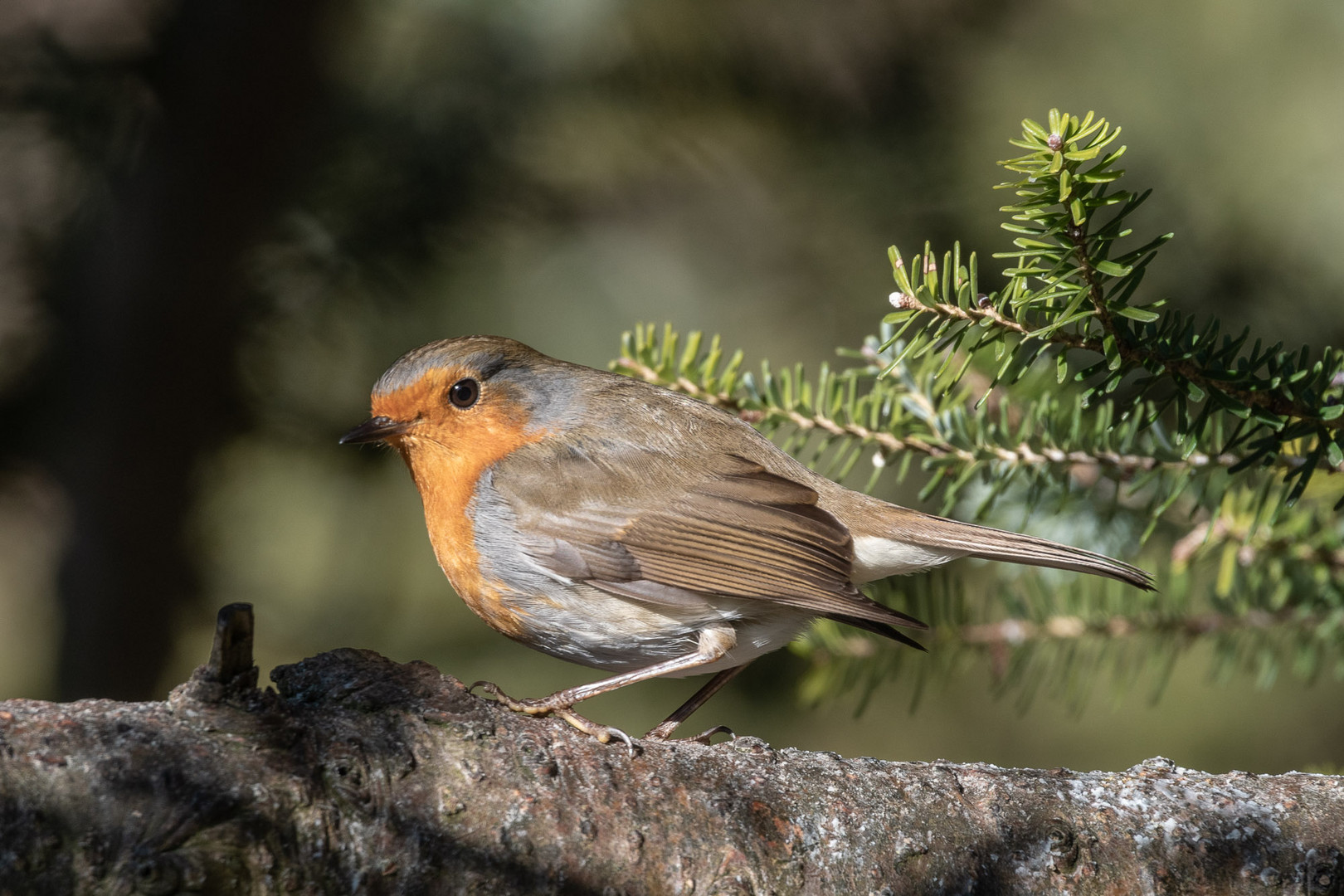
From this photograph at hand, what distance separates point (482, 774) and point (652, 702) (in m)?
2.77

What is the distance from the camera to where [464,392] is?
8.52 ft

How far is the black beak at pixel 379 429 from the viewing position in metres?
2.47

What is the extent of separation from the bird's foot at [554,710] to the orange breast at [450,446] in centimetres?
29

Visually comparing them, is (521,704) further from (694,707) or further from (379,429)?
(379,429)

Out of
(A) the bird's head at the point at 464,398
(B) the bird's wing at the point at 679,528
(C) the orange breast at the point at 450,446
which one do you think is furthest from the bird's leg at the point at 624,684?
(A) the bird's head at the point at 464,398

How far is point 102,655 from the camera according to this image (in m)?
3.57

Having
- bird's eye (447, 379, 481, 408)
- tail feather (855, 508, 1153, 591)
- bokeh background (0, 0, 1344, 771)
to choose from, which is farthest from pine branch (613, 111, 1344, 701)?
bokeh background (0, 0, 1344, 771)

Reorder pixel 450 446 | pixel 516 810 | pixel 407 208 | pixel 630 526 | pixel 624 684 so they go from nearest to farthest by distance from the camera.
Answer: pixel 516 810
pixel 624 684
pixel 630 526
pixel 450 446
pixel 407 208

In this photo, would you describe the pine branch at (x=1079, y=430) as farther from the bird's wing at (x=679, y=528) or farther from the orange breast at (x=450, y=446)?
the orange breast at (x=450, y=446)

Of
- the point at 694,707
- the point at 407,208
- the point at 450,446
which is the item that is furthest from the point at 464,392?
the point at 407,208

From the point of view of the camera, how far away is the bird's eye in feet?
8.47

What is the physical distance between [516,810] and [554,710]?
654 millimetres

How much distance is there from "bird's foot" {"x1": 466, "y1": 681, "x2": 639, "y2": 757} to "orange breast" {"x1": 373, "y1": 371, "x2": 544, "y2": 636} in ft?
0.94

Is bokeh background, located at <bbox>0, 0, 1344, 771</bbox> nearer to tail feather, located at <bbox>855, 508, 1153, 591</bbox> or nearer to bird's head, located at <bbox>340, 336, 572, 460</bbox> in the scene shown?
bird's head, located at <bbox>340, 336, 572, 460</bbox>
